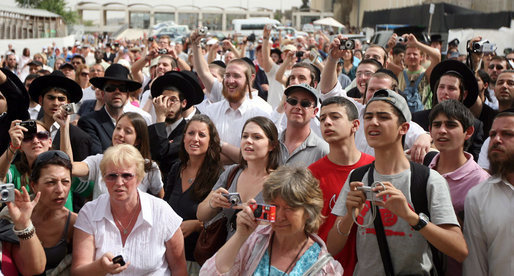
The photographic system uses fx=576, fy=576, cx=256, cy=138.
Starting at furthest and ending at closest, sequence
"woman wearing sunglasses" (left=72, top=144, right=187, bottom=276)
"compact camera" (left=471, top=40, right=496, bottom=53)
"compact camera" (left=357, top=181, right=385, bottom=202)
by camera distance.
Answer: "compact camera" (left=471, top=40, right=496, bottom=53), "woman wearing sunglasses" (left=72, top=144, right=187, bottom=276), "compact camera" (left=357, top=181, right=385, bottom=202)

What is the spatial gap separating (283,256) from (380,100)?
1.15m

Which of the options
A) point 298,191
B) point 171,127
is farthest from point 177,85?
point 298,191

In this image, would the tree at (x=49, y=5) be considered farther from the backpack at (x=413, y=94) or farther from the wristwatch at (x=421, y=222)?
the wristwatch at (x=421, y=222)

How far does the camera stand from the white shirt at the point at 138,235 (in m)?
3.93

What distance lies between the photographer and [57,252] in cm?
401

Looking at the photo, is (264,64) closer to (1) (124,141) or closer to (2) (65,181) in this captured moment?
(1) (124,141)

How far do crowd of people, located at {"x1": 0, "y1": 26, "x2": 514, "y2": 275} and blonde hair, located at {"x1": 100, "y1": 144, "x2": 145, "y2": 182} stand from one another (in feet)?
0.04

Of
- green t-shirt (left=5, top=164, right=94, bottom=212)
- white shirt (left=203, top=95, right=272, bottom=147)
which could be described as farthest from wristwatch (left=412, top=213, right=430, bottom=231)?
white shirt (left=203, top=95, right=272, bottom=147)

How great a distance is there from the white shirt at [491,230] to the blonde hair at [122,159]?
2.21 m

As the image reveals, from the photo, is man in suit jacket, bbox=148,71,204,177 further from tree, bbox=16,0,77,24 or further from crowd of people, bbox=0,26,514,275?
tree, bbox=16,0,77,24

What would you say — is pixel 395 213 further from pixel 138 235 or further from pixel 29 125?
pixel 29 125

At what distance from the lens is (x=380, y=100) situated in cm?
364

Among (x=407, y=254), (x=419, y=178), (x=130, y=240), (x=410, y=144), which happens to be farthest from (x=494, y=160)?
(x=130, y=240)

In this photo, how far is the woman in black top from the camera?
459 cm
